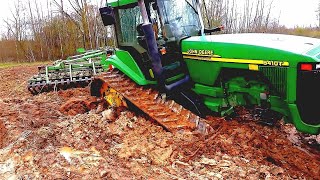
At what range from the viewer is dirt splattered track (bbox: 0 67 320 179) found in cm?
414

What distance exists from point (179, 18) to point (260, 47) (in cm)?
174

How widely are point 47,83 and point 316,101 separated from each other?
8363 millimetres

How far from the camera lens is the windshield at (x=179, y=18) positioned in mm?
5660

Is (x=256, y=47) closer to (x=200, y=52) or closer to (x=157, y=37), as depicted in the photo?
(x=200, y=52)

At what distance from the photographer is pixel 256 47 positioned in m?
4.71

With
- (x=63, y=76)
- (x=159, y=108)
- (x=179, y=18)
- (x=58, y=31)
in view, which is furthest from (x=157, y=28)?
(x=58, y=31)

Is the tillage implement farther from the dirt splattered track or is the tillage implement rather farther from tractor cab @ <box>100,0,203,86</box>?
tractor cab @ <box>100,0,203,86</box>

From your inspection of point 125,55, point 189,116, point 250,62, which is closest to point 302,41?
point 250,62

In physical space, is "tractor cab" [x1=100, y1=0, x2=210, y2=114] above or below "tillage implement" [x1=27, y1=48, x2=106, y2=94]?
above

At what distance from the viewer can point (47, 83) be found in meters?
10.7

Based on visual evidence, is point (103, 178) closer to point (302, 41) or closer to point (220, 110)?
point (220, 110)

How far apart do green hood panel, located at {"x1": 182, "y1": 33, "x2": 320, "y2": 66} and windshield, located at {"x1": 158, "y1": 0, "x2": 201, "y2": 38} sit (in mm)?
332

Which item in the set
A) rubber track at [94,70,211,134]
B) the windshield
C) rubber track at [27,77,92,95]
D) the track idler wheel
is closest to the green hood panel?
the windshield

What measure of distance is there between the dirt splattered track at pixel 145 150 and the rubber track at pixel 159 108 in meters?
0.16
